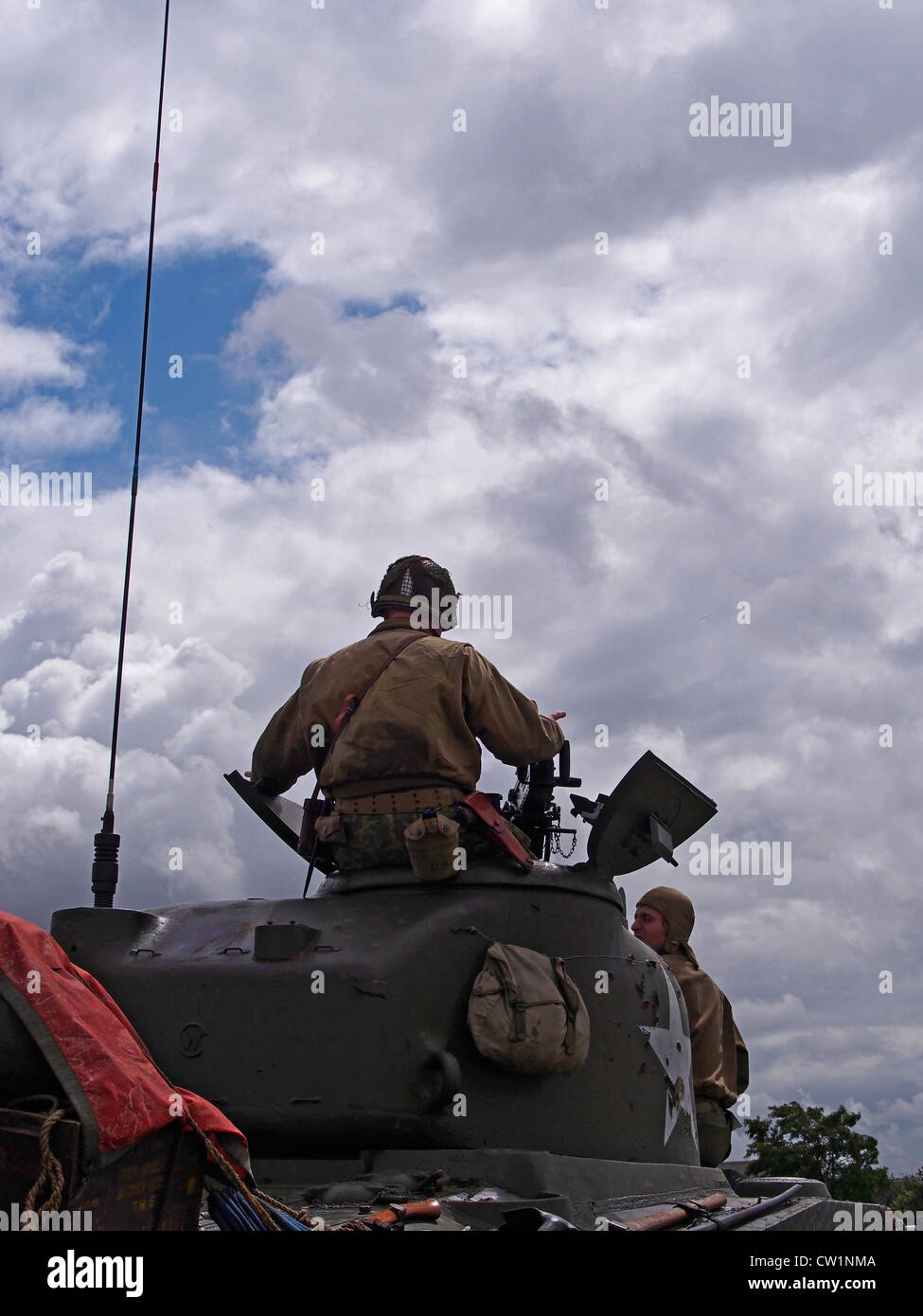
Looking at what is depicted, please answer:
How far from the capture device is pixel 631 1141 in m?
6.27

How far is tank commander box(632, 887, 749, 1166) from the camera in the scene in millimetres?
8617

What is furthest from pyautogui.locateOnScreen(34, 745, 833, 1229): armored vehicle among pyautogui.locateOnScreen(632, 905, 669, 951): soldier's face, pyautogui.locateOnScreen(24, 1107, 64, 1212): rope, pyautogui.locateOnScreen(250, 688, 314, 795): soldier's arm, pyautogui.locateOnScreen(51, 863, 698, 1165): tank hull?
pyautogui.locateOnScreen(632, 905, 669, 951): soldier's face

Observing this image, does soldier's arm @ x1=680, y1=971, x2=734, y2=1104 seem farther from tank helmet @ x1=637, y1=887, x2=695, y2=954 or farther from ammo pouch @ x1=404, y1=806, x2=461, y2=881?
ammo pouch @ x1=404, y1=806, x2=461, y2=881

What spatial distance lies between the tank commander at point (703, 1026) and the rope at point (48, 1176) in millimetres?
5402

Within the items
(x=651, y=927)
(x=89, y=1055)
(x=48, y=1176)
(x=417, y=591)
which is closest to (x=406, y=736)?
(x=417, y=591)

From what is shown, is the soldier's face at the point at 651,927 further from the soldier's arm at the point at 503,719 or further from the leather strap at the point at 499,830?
the leather strap at the point at 499,830

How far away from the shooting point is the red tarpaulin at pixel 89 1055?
140 inches

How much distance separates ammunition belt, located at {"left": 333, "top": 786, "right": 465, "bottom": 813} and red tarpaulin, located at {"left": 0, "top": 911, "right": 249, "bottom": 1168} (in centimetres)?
252

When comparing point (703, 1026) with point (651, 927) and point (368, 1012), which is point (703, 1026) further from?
point (368, 1012)

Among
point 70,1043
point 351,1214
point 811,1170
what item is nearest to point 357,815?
point 351,1214

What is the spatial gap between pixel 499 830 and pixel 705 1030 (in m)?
3.08

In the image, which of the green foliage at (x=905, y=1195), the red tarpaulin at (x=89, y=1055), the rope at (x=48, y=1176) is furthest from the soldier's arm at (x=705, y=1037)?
the green foliage at (x=905, y=1195)
